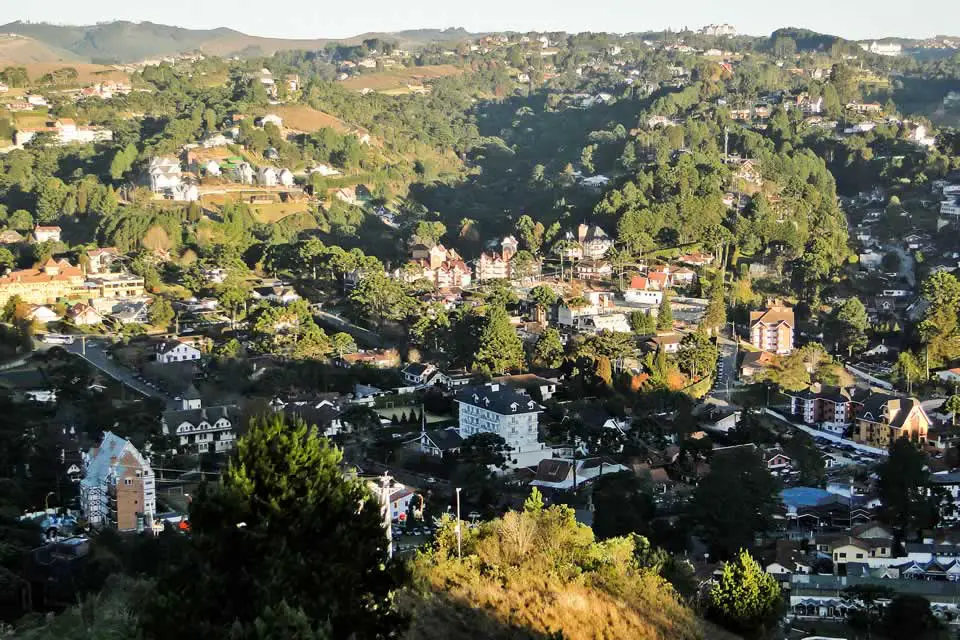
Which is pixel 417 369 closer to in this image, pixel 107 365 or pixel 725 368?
pixel 107 365

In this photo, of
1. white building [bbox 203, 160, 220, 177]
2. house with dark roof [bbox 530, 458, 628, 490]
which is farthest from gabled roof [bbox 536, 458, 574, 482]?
→ white building [bbox 203, 160, 220, 177]

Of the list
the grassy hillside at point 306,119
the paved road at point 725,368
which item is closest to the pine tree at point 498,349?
the paved road at point 725,368

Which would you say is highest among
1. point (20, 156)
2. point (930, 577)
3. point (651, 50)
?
point (651, 50)

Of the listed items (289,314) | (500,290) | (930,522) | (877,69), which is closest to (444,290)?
(500,290)

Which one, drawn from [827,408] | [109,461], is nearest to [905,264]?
[827,408]

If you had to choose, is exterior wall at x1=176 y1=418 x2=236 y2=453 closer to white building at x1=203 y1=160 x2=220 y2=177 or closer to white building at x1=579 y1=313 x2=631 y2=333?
white building at x1=579 y1=313 x2=631 y2=333

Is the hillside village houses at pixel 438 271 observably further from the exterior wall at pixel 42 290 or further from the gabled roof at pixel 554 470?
the gabled roof at pixel 554 470

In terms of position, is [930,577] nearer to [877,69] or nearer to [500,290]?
[500,290]

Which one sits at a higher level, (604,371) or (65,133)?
(65,133)
